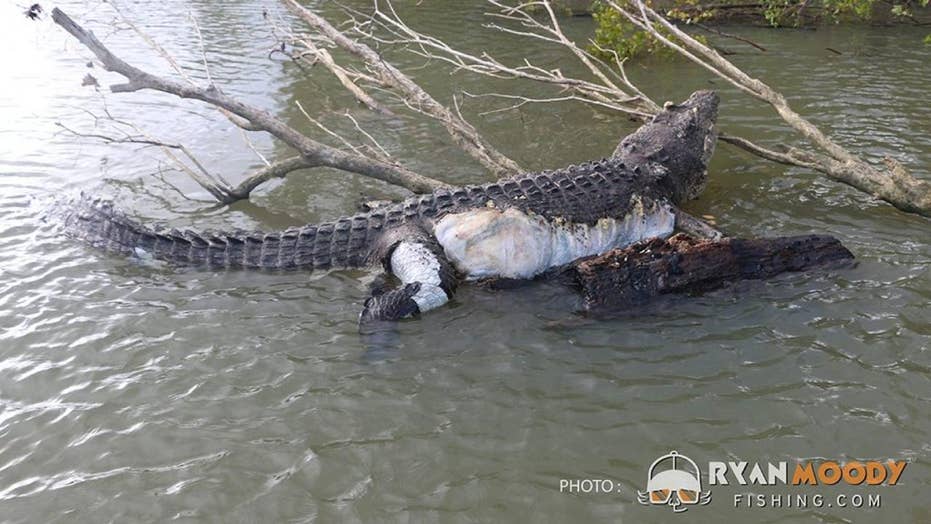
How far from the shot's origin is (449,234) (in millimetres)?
5676

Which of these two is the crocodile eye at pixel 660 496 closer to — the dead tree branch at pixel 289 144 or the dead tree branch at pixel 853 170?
the dead tree branch at pixel 289 144

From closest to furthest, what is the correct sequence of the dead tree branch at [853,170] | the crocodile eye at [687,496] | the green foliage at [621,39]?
the crocodile eye at [687,496] < the dead tree branch at [853,170] < the green foliage at [621,39]

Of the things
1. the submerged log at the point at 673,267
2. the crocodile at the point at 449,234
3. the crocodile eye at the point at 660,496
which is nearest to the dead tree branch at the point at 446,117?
the crocodile at the point at 449,234

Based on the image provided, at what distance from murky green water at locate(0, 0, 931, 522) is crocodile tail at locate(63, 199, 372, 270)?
0.47 ft

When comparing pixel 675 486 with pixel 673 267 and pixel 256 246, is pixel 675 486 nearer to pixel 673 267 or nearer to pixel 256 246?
pixel 673 267

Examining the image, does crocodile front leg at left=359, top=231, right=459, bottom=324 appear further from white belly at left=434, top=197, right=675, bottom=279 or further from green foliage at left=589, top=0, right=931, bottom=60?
green foliage at left=589, top=0, right=931, bottom=60

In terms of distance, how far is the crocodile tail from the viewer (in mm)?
5875

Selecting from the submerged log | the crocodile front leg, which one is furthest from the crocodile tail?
the submerged log

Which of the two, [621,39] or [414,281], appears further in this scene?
[621,39]

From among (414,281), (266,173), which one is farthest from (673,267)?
(266,173)

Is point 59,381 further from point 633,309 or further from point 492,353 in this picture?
point 633,309

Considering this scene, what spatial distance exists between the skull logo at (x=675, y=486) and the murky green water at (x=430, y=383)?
0.20ft

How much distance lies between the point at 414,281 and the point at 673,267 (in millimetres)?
2017

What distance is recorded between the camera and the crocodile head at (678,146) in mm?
6734
